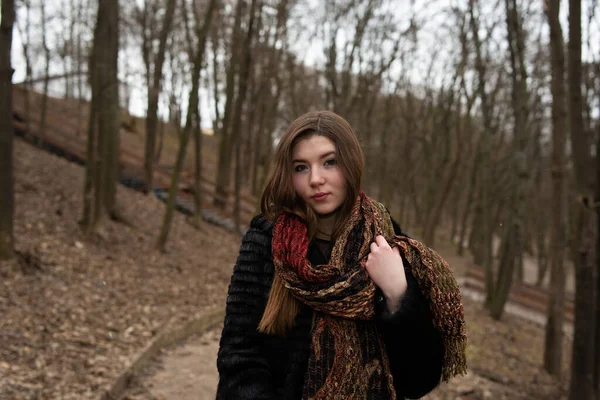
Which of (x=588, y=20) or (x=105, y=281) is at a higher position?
(x=588, y=20)

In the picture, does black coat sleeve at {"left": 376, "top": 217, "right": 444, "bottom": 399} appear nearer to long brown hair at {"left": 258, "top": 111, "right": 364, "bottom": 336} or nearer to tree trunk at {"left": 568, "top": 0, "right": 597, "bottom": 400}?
long brown hair at {"left": 258, "top": 111, "right": 364, "bottom": 336}

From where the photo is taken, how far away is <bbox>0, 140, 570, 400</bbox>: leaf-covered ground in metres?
5.54

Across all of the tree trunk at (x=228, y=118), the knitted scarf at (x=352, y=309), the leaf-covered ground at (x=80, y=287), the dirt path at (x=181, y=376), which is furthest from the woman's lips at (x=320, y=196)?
the tree trunk at (x=228, y=118)

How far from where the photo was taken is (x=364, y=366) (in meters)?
1.95

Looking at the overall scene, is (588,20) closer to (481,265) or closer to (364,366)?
(364,366)

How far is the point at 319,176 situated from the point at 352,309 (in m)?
0.49

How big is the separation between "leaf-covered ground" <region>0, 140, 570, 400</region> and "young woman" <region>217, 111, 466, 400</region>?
3478 millimetres

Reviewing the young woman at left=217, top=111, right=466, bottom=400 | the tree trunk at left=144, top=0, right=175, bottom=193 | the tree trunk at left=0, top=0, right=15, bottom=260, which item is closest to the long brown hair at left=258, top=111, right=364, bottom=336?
the young woman at left=217, top=111, right=466, bottom=400

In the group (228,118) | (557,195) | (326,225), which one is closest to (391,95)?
(228,118)

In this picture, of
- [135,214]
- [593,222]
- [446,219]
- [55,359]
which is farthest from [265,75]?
[446,219]

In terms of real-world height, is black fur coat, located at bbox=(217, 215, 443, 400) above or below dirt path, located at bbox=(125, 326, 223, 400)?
above

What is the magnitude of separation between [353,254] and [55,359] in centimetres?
459

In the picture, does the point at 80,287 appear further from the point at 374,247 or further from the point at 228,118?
the point at 228,118

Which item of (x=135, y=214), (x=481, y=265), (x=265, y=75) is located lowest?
(x=481, y=265)
